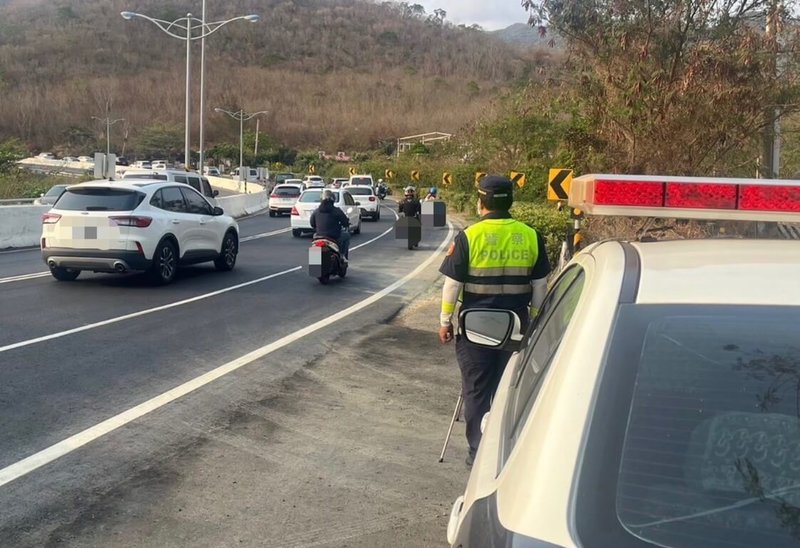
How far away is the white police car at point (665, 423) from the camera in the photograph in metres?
1.77

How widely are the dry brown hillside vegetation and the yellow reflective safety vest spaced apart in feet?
400

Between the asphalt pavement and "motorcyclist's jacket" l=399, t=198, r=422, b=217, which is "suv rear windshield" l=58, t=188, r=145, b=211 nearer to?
the asphalt pavement

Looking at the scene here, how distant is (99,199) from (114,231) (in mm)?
686

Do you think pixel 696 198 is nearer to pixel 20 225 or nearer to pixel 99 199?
pixel 99 199

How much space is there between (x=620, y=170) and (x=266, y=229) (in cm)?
1770

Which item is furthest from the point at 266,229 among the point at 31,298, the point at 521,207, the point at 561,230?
the point at 31,298

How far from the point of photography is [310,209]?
25.1 metres

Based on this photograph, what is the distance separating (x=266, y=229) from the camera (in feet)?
95.6

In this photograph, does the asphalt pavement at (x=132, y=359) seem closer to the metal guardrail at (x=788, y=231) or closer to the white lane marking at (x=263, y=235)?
the metal guardrail at (x=788, y=231)

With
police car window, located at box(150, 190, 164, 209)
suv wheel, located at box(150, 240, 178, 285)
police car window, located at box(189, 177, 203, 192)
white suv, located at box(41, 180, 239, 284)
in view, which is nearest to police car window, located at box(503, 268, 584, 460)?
white suv, located at box(41, 180, 239, 284)

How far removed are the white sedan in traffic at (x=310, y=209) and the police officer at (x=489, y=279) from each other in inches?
759

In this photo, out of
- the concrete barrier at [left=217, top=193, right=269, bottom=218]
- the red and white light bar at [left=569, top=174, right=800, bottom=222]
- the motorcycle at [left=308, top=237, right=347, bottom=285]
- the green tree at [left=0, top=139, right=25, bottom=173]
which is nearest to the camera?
the red and white light bar at [left=569, top=174, right=800, bottom=222]

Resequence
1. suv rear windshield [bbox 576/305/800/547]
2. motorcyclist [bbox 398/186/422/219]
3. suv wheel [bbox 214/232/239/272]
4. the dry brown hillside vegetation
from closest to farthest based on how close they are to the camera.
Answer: suv rear windshield [bbox 576/305/800/547] < suv wheel [bbox 214/232/239/272] < motorcyclist [bbox 398/186/422/219] < the dry brown hillside vegetation

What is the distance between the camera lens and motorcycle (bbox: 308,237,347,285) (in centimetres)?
1436
